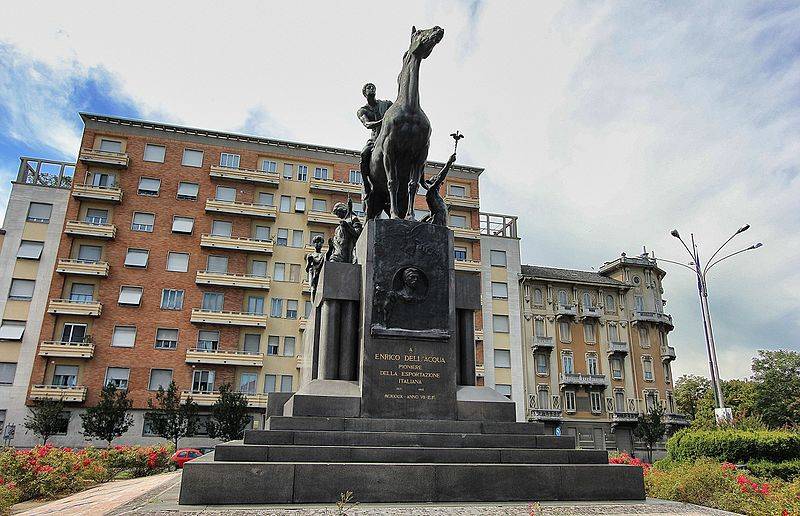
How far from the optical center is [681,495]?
1022 centimetres

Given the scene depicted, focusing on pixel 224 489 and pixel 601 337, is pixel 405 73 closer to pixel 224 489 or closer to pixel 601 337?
pixel 224 489

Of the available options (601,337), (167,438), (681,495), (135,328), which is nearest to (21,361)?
(135,328)

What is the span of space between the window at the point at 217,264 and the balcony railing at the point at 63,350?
11534 mm

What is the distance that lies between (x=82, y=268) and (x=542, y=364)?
145ft

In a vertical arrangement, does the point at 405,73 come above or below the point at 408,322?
above

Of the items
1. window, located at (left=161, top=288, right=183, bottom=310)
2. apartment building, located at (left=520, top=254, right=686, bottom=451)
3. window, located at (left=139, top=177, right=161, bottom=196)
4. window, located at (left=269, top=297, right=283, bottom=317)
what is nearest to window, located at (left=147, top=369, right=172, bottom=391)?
window, located at (left=161, top=288, right=183, bottom=310)

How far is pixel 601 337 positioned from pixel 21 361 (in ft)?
178

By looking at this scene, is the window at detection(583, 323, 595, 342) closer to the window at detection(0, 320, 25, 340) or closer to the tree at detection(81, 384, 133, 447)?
the tree at detection(81, 384, 133, 447)

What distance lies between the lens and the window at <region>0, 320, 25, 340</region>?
150 ft

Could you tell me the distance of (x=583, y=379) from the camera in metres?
57.9

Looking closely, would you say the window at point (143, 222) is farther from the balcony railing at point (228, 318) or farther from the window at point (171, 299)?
the balcony railing at point (228, 318)

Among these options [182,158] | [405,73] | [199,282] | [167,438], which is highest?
[182,158]

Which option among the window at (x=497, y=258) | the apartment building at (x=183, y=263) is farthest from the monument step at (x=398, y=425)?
the window at (x=497, y=258)

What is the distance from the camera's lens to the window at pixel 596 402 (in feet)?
189
